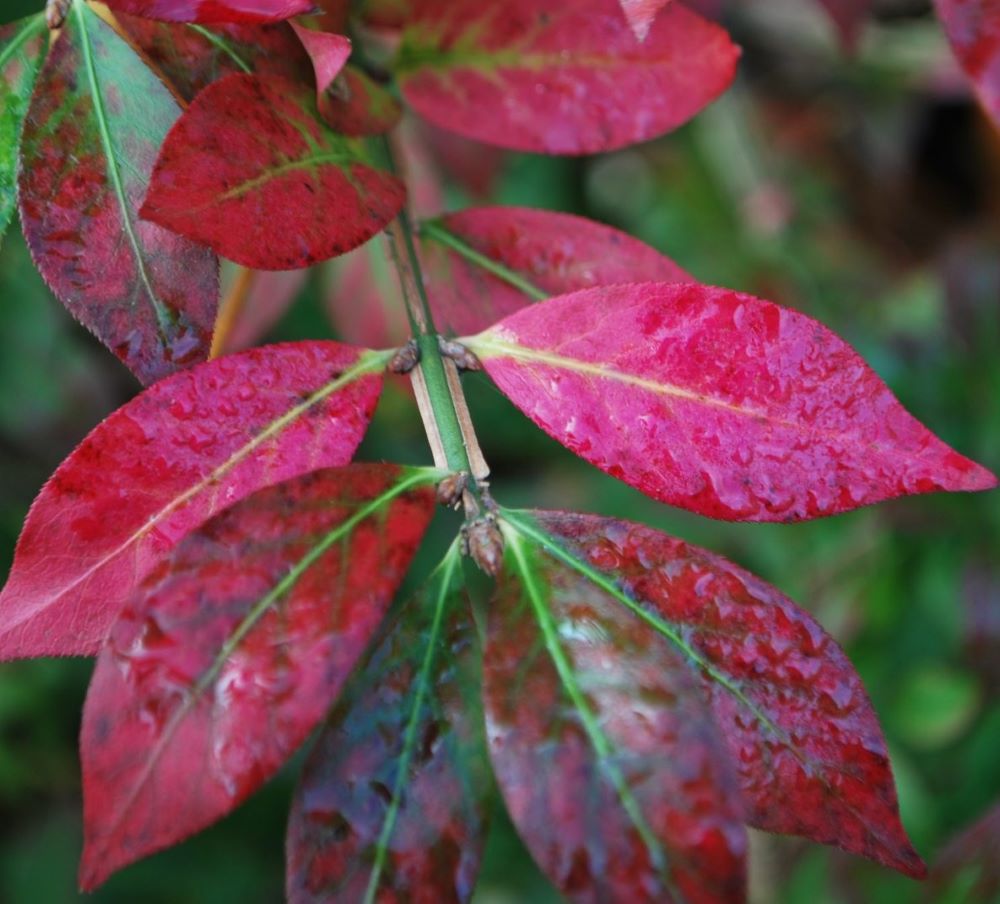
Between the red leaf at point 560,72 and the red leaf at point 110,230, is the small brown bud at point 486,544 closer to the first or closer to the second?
the red leaf at point 110,230

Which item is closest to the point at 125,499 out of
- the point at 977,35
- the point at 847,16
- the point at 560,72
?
the point at 560,72

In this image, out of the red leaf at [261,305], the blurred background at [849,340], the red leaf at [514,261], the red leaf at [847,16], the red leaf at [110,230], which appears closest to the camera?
the red leaf at [110,230]

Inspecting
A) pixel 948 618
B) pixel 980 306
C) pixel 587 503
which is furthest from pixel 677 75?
pixel 587 503

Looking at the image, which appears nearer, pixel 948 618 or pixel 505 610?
pixel 505 610

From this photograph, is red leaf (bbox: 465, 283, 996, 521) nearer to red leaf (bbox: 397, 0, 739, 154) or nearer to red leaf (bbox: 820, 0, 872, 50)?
red leaf (bbox: 397, 0, 739, 154)

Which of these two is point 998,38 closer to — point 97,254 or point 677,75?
point 677,75

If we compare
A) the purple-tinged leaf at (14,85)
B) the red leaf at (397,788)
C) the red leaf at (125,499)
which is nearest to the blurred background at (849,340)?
the purple-tinged leaf at (14,85)
